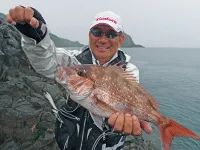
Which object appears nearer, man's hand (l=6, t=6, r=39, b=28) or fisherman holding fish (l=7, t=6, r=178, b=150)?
man's hand (l=6, t=6, r=39, b=28)

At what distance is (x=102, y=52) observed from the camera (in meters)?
3.93

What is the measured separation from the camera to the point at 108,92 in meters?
3.31

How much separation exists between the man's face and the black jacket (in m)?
0.19

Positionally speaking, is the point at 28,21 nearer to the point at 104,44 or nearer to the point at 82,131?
the point at 104,44

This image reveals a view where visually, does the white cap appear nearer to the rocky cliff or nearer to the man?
the man

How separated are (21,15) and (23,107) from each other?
9810 millimetres

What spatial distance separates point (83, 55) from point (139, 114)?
1.51 m

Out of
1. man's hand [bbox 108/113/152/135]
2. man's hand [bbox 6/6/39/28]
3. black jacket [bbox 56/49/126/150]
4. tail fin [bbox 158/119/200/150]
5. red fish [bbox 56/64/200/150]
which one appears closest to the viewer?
man's hand [bbox 6/6/39/28]

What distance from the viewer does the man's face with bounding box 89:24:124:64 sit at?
152 inches

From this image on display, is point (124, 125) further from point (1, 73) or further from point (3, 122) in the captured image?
point (1, 73)

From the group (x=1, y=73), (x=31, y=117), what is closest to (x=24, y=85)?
(x=1, y=73)

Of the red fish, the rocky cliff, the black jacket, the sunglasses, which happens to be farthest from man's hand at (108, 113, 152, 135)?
the rocky cliff

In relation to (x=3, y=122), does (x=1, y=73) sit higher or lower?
higher

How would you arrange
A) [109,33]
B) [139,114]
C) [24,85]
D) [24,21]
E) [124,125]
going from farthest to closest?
[24,85] < [109,33] < [139,114] < [124,125] < [24,21]
